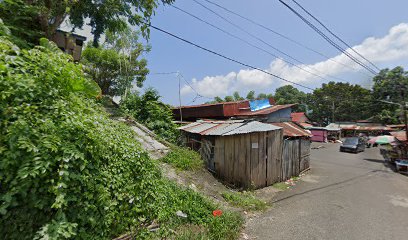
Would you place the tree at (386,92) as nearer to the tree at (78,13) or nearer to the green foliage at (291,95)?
the green foliage at (291,95)

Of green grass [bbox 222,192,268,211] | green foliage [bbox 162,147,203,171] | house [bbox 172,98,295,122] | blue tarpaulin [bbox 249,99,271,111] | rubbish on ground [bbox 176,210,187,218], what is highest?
blue tarpaulin [bbox 249,99,271,111]

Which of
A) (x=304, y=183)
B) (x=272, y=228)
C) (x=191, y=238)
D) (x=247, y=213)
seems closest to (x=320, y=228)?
(x=272, y=228)

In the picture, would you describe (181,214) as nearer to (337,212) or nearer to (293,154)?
(337,212)

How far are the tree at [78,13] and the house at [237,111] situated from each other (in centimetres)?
820

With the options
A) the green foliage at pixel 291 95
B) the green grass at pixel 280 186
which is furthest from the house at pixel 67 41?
the green foliage at pixel 291 95

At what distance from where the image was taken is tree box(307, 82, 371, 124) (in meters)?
47.8

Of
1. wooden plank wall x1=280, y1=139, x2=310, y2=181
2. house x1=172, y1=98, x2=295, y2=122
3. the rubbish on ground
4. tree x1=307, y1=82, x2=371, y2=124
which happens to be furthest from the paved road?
tree x1=307, y1=82, x2=371, y2=124

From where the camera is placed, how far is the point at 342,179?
40.1ft

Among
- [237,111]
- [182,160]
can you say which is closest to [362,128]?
[237,111]

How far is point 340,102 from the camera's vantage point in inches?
1941

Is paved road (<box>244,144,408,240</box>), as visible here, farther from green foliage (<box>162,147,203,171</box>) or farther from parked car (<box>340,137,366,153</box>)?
parked car (<box>340,137,366,153</box>)

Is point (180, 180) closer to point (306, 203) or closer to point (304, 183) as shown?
point (306, 203)

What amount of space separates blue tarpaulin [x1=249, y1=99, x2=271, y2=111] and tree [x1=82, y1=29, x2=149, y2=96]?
11.5 m

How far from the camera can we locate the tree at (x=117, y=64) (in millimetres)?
18328
